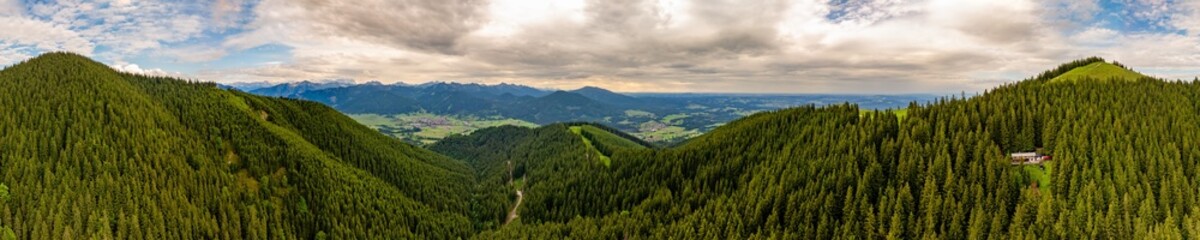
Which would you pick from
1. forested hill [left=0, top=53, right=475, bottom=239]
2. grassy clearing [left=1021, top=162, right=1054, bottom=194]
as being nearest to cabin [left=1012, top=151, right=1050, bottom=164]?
grassy clearing [left=1021, top=162, right=1054, bottom=194]

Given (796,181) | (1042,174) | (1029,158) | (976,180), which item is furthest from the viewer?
(796,181)

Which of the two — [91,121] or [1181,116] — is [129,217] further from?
[1181,116]

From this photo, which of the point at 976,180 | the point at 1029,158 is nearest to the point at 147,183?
the point at 976,180

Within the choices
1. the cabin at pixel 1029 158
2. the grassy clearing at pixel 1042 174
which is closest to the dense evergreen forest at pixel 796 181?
the grassy clearing at pixel 1042 174

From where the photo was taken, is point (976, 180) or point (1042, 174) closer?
point (1042, 174)

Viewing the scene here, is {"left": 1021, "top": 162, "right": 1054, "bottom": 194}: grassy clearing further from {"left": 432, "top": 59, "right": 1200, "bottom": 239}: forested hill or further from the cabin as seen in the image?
the cabin

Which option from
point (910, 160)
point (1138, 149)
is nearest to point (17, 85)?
point (910, 160)

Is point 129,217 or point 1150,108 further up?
point 1150,108

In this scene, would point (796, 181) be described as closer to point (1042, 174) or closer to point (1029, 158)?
point (1029, 158)
